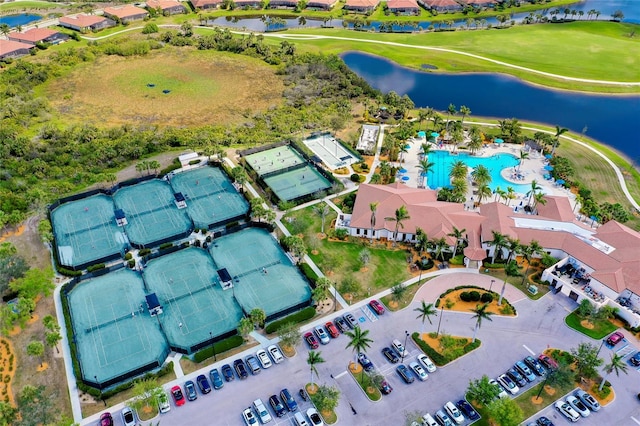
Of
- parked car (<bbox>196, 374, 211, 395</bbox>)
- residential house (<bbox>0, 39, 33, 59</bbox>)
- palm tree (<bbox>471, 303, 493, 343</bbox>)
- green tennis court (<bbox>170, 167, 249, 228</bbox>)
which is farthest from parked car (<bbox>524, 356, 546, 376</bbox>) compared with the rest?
residential house (<bbox>0, 39, 33, 59</bbox>)

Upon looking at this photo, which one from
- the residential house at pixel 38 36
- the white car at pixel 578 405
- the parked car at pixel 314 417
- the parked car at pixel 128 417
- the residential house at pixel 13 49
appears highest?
the residential house at pixel 38 36

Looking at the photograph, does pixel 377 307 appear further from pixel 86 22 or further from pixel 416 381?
pixel 86 22

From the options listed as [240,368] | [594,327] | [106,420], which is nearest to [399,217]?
[594,327]

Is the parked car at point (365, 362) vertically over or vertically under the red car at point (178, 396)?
over

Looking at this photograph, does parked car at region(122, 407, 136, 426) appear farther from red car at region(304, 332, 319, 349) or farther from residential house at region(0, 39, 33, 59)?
residential house at region(0, 39, 33, 59)

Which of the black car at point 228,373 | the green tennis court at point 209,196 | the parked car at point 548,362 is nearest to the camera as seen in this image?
the black car at point 228,373

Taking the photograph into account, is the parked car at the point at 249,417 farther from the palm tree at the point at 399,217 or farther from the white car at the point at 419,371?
the palm tree at the point at 399,217

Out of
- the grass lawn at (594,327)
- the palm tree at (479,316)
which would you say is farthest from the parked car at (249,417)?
the grass lawn at (594,327)
